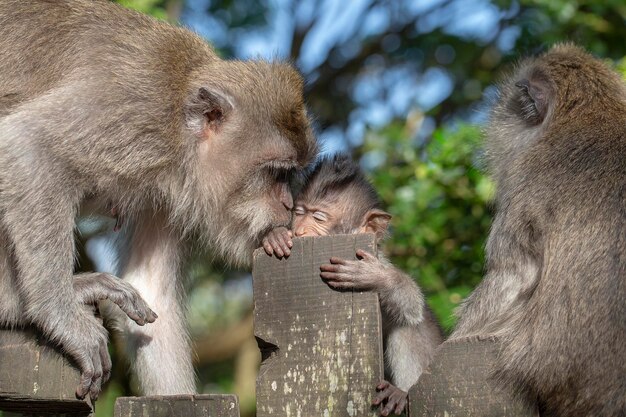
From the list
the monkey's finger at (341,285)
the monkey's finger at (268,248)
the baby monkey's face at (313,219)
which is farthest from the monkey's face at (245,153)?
the monkey's finger at (341,285)

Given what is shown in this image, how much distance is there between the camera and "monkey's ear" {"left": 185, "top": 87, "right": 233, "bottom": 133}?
5090mm

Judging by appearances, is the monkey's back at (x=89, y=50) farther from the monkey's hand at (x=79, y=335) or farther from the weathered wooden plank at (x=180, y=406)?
the weathered wooden plank at (x=180, y=406)

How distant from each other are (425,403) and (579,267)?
108 centimetres

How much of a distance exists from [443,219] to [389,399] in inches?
159

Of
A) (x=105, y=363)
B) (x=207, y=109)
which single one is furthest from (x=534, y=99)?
(x=105, y=363)

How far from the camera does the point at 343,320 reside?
335 cm

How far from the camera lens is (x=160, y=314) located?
17.8ft

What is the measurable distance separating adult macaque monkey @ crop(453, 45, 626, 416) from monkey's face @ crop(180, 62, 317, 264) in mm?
1159

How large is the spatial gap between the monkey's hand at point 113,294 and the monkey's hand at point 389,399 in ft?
5.02

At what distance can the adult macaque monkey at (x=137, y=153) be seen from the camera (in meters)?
4.59

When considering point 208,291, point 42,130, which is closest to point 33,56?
point 42,130

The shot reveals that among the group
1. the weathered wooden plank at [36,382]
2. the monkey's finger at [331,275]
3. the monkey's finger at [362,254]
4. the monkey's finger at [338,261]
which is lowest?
the weathered wooden plank at [36,382]

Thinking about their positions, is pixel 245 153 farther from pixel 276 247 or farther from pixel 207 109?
pixel 276 247

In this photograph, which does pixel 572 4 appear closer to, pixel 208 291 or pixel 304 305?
pixel 304 305
